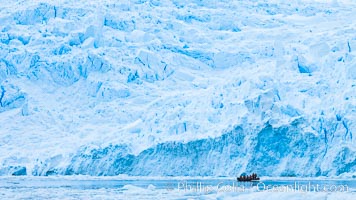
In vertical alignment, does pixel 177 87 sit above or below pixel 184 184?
below

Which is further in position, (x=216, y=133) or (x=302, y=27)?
(x=302, y=27)

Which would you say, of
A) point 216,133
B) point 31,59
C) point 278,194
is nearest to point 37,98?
point 31,59

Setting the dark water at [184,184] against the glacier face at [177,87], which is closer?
the dark water at [184,184]

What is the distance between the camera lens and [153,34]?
1848 inches

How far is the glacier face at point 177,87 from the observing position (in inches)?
1275

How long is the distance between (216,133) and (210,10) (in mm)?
20852

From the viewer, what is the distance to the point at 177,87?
43.0m

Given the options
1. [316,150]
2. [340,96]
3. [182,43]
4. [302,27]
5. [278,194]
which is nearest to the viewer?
[278,194]

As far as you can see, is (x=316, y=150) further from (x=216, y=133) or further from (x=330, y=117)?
(x=216, y=133)

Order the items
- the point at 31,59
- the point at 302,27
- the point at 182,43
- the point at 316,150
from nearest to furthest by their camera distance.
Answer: the point at 316,150
the point at 31,59
the point at 182,43
the point at 302,27

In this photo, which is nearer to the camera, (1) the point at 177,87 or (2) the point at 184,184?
(2) the point at 184,184

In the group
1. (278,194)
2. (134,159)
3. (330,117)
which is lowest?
(134,159)

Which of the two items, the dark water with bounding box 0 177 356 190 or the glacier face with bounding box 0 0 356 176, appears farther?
the glacier face with bounding box 0 0 356 176

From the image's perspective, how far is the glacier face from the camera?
3238 cm
